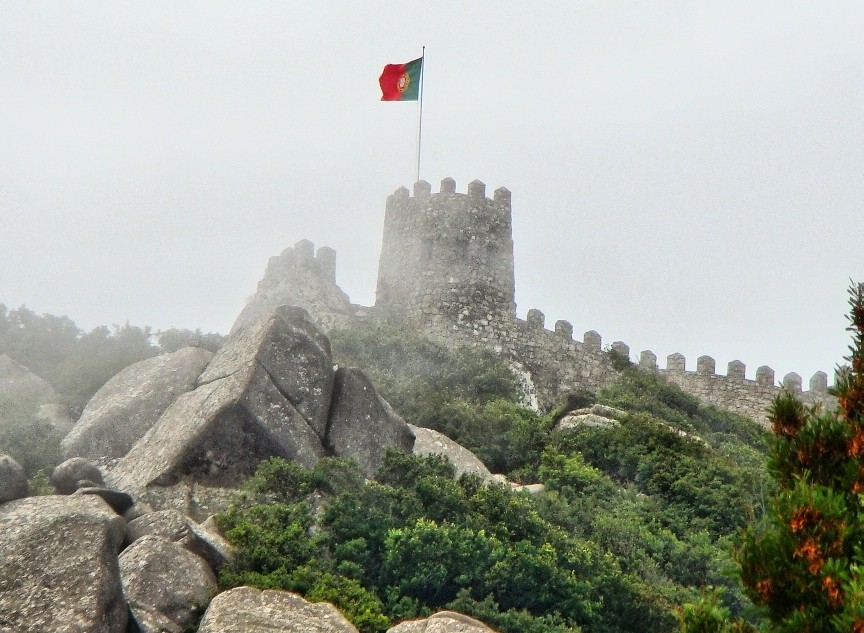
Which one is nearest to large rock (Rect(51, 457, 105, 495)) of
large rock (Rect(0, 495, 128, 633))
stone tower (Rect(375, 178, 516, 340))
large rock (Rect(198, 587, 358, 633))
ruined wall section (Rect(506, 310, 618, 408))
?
large rock (Rect(0, 495, 128, 633))

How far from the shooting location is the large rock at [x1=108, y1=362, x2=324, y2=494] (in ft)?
53.4

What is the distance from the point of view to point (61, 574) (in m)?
10.7

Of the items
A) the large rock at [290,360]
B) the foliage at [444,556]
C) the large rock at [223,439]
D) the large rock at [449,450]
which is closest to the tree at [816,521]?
the foliage at [444,556]

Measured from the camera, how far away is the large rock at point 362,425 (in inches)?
693

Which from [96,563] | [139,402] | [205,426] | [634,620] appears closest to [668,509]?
[634,620]

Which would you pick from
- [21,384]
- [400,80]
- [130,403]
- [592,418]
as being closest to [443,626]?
[130,403]

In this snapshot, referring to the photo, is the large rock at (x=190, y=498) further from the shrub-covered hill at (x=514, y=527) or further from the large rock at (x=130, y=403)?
the large rock at (x=130, y=403)

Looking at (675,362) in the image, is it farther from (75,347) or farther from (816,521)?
(816,521)

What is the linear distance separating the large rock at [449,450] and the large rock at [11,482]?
7299 millimetres

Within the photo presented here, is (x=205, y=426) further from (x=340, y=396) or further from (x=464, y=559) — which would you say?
(x=464, y=559)

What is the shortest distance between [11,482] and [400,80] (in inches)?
805

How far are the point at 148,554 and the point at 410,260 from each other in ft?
61.2

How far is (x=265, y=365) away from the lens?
17703 millimetres

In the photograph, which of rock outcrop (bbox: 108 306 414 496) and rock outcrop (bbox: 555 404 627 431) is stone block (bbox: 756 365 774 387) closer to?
rock outcrop (bbox: 555 404 627 431)
